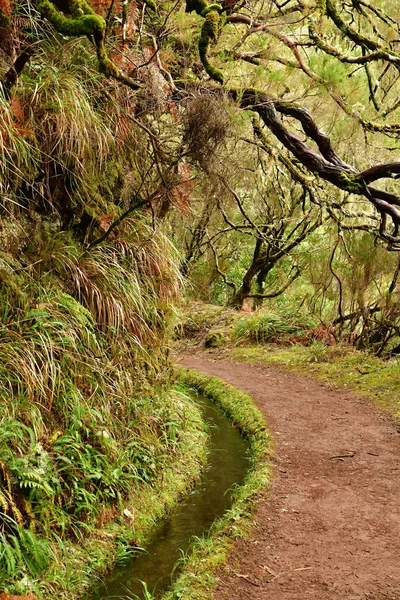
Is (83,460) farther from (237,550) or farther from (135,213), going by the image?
(135,213)

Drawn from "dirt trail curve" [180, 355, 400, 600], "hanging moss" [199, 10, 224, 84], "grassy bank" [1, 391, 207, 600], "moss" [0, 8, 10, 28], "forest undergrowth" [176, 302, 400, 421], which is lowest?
"grassy bank" [1, 391, 207, 600]

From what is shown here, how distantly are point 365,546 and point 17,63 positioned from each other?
4464mm

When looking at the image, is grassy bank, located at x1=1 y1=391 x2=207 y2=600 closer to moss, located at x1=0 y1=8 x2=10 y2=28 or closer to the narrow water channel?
the narrow water channel

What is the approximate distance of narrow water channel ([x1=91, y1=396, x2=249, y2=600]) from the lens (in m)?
4.18

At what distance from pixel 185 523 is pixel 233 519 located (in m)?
0.48

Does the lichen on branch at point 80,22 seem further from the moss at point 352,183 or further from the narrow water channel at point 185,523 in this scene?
the narrow water channel at point 185,523

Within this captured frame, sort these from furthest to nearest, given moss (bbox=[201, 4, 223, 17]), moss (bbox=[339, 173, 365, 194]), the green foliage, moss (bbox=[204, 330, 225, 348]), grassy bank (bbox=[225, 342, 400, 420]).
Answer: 1. moss (bbox=[204, 330, 225, 348])
2. the green foliage
3. grassy bank (bbox=[225, 342, 400, 420])
4. moss (bbox=[339, 173, 365, 194])
5. moss (bbox=[201, 4, 223, 17])

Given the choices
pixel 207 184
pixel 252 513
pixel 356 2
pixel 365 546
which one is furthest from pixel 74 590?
pixel 356 2

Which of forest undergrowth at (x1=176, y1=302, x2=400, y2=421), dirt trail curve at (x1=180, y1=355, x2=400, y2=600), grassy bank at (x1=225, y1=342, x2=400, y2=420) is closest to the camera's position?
dirt trail curve at (x1=180, y1=355, x2=400, y2=600)

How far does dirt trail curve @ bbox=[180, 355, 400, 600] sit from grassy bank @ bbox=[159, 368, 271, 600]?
0.31 feet

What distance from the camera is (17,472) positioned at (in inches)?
158

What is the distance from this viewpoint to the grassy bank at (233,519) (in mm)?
3973

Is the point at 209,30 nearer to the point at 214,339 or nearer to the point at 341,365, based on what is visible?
the point at 341,365

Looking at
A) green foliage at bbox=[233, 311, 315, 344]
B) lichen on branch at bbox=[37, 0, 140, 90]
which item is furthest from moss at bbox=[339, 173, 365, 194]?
green foliage at bbox=[233, 311, 315, 344]
